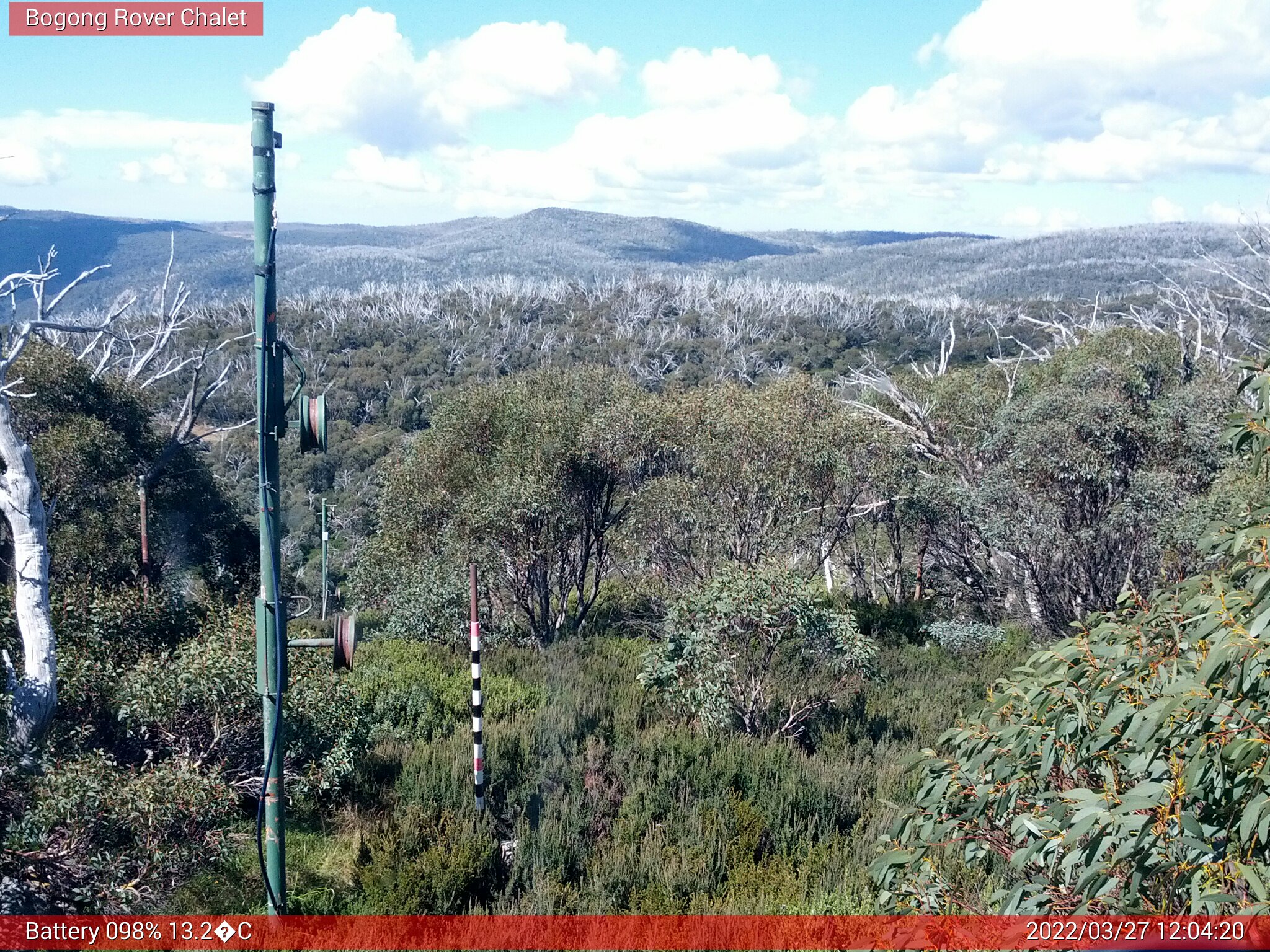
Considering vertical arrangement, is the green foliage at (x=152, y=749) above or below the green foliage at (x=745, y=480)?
below

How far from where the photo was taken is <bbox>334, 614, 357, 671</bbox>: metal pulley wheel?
156 inches

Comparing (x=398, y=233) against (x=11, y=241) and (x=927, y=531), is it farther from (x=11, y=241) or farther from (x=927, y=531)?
(x=927, y=531)

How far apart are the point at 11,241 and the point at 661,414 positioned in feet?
271

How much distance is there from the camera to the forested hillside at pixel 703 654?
3008 millimetres

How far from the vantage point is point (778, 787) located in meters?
6.86

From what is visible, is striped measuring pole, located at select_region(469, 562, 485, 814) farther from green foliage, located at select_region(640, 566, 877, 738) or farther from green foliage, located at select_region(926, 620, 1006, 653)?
green foliage, located at select_region(926, 620, 1006, 653)

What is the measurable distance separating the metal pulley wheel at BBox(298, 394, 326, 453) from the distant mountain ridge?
54.6m

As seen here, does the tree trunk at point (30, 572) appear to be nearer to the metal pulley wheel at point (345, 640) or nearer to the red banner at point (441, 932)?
the red banner at point (441, 932)

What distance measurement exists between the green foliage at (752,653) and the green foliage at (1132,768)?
170 inches

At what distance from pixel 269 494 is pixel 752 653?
557 cm

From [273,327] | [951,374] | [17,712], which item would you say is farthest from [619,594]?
[273,327]

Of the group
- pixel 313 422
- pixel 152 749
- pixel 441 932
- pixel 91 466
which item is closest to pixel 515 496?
pixel 91 466

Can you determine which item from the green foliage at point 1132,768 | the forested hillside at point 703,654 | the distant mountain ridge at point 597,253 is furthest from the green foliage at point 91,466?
the distant mountain ridge at point 597,253

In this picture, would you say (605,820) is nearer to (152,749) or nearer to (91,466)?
(152,749)
